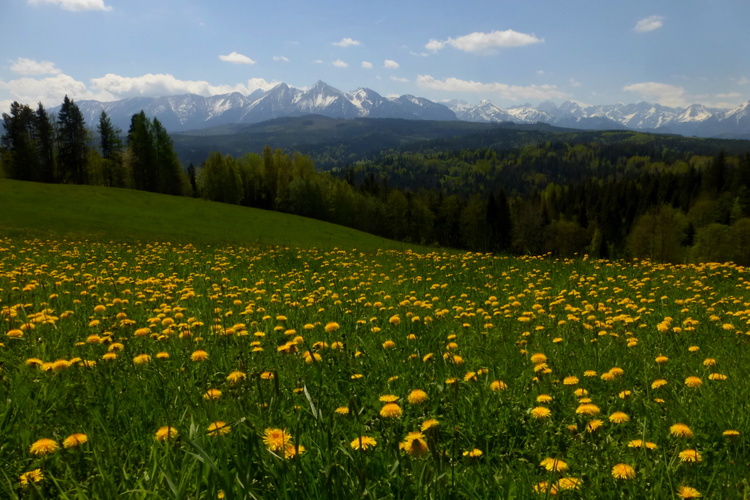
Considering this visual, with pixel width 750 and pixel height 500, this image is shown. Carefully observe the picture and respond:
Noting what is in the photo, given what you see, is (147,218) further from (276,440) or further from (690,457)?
(690,457)

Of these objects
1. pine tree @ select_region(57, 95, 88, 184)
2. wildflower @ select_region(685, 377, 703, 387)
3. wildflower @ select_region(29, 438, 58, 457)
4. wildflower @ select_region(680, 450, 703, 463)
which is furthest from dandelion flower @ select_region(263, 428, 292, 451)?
pine tree @ select_region(57, 95, 88, 184)

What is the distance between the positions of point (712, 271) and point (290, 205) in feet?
251

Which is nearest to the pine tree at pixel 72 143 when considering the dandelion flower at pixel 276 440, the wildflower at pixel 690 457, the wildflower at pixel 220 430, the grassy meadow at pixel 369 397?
the grassy meadow at pixel 369 397

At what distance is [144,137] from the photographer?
63812 mm

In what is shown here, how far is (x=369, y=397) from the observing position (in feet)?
9.98

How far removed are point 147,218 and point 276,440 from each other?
137ft

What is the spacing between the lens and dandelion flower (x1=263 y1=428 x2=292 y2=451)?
1689mm

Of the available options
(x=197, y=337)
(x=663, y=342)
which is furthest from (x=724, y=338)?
(x=197, y=337)

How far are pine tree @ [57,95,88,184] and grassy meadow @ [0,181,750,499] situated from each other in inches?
2746

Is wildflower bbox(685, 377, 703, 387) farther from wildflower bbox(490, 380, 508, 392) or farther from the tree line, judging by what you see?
the tree line

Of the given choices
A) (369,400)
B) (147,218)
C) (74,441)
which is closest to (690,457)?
(369,400)

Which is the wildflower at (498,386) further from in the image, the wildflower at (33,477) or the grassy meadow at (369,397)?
the wildflower at (33,477)

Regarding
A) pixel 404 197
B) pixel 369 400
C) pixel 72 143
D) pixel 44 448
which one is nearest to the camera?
pixel 44 448

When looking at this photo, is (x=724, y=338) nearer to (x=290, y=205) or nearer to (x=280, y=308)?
(x=280, y=308)
